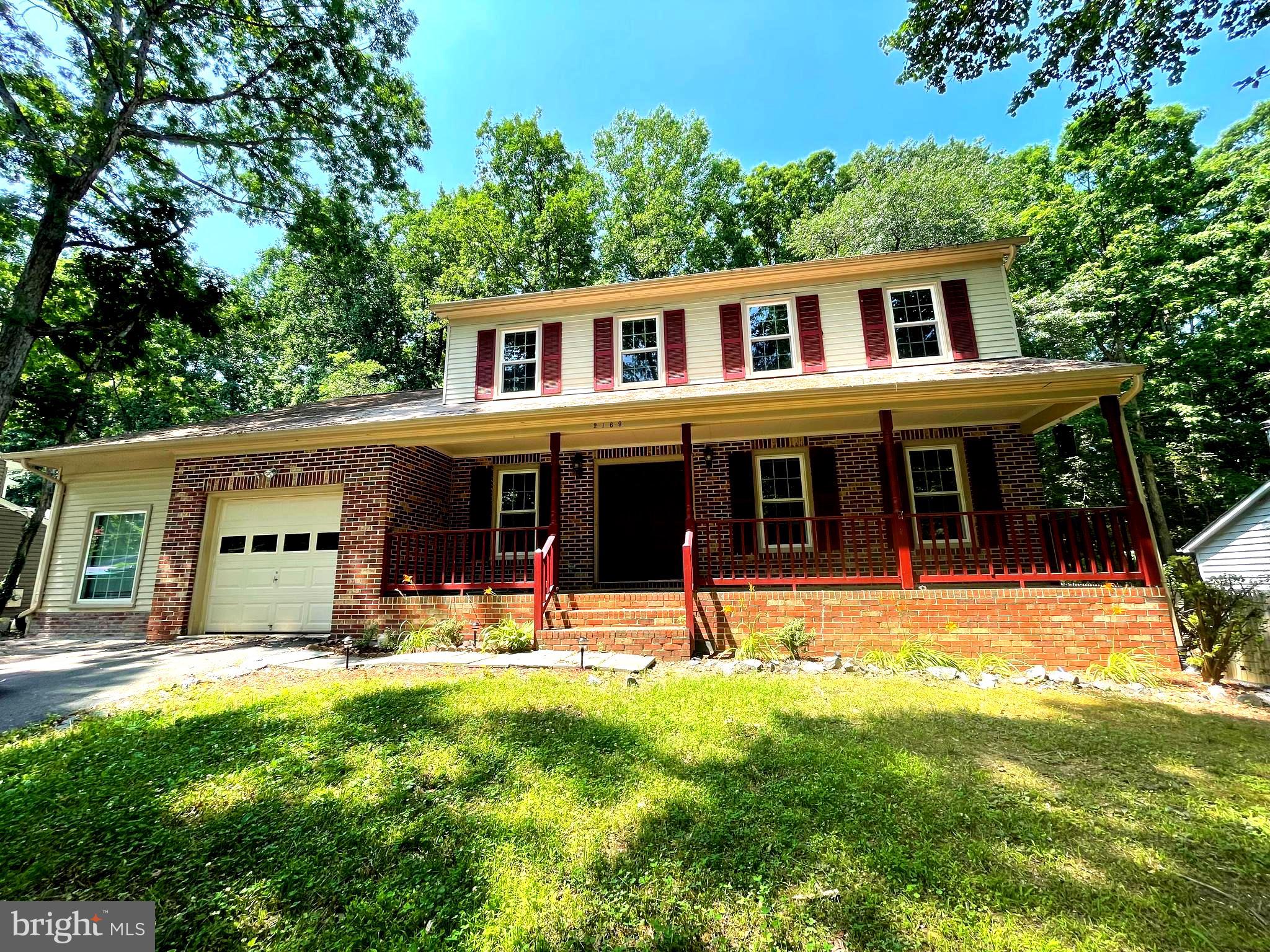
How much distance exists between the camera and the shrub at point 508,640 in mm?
6342

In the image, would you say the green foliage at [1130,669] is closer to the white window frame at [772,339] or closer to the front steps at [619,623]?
the front steps at [619,623]

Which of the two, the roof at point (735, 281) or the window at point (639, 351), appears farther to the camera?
the window at point (639, 351)

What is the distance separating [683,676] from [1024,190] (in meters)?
20.5

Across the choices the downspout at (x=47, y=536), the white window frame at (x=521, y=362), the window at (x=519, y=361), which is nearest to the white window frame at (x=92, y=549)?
the downspout at (x=47, y=536)

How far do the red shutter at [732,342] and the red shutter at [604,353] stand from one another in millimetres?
2093

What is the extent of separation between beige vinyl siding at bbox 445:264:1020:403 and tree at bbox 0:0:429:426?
19.1 feet

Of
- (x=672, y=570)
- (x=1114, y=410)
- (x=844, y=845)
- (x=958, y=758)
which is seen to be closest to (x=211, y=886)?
(x=844, y=845)

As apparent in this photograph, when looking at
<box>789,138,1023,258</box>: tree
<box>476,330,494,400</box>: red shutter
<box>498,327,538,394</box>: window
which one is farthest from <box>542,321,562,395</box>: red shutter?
<box>789,138,1023,258</box>: tree

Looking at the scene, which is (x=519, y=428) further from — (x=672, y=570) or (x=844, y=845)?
(x=844, y=845)

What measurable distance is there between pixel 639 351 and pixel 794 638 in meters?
6.09

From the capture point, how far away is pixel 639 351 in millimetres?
9930

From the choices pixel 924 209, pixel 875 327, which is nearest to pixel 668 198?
pixel 924 209

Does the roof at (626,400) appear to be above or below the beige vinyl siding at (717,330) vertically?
below

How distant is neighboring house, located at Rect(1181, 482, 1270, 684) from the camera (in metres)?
6.10
